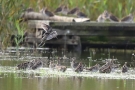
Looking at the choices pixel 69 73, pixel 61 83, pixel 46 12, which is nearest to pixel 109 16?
pixel 46 12

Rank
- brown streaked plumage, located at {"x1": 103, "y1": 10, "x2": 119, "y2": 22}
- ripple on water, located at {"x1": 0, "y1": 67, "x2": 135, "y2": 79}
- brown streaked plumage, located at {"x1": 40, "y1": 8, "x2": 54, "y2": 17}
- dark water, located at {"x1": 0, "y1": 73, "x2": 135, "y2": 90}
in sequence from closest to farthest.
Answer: dark water, located at {"x1": 0, "y1": 73, "x2": 135, "y2": 90}, ripple on water, located at {"x1": 0, "y1": 67, "x2": 135, "y2": 79}, brown streaked plumage, located at {"x1": 40, "y1": 8, "x2": 54, "y2": 17}, brown streaked plumage, located at {"x1": 103, "y1": 10, "x2": 119, "y2": 22}

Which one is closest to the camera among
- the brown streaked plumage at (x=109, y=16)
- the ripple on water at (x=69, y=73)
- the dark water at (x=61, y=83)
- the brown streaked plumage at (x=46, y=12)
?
the dark water at (x=61, y=83)

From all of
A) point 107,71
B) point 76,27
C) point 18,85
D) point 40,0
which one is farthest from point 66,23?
point 18,85

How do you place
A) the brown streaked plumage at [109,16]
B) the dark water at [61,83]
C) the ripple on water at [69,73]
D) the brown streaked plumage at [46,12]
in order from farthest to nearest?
the brown streaked plumage at [109,16] < the brown streaked plumage at [46,12] < the ripple on water at [69,73] < the dark water at [61,83]

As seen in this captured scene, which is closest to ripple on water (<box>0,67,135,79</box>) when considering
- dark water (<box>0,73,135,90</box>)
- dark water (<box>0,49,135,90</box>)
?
dark water (<box>0,49,135,90</box>)

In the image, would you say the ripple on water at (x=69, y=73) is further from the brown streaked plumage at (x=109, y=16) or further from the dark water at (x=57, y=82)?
the brown streaked plumage at (x=109, y=16)

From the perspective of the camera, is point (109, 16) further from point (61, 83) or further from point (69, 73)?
point (61, 83)

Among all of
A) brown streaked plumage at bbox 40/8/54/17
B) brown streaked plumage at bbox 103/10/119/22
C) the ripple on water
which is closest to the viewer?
the ripple on water

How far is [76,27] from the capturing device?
17281mm

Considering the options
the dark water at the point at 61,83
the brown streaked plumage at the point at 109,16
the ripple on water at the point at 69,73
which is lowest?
the dark water at the point at 61,83

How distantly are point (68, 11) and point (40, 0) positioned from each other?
189 centimetres

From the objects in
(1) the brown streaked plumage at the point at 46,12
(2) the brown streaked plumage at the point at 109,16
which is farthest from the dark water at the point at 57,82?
(2) the brown streaked plumage at the point at 109,16

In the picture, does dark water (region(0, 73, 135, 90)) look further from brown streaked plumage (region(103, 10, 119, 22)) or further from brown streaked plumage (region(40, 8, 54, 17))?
brown streaked plumage (region(103, 10, 119, 22))

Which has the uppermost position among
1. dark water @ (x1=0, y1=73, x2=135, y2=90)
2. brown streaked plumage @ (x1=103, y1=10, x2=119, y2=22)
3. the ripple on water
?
brown streaked plumage @ (x1=103, y1=10, x2=119, y2=22)
